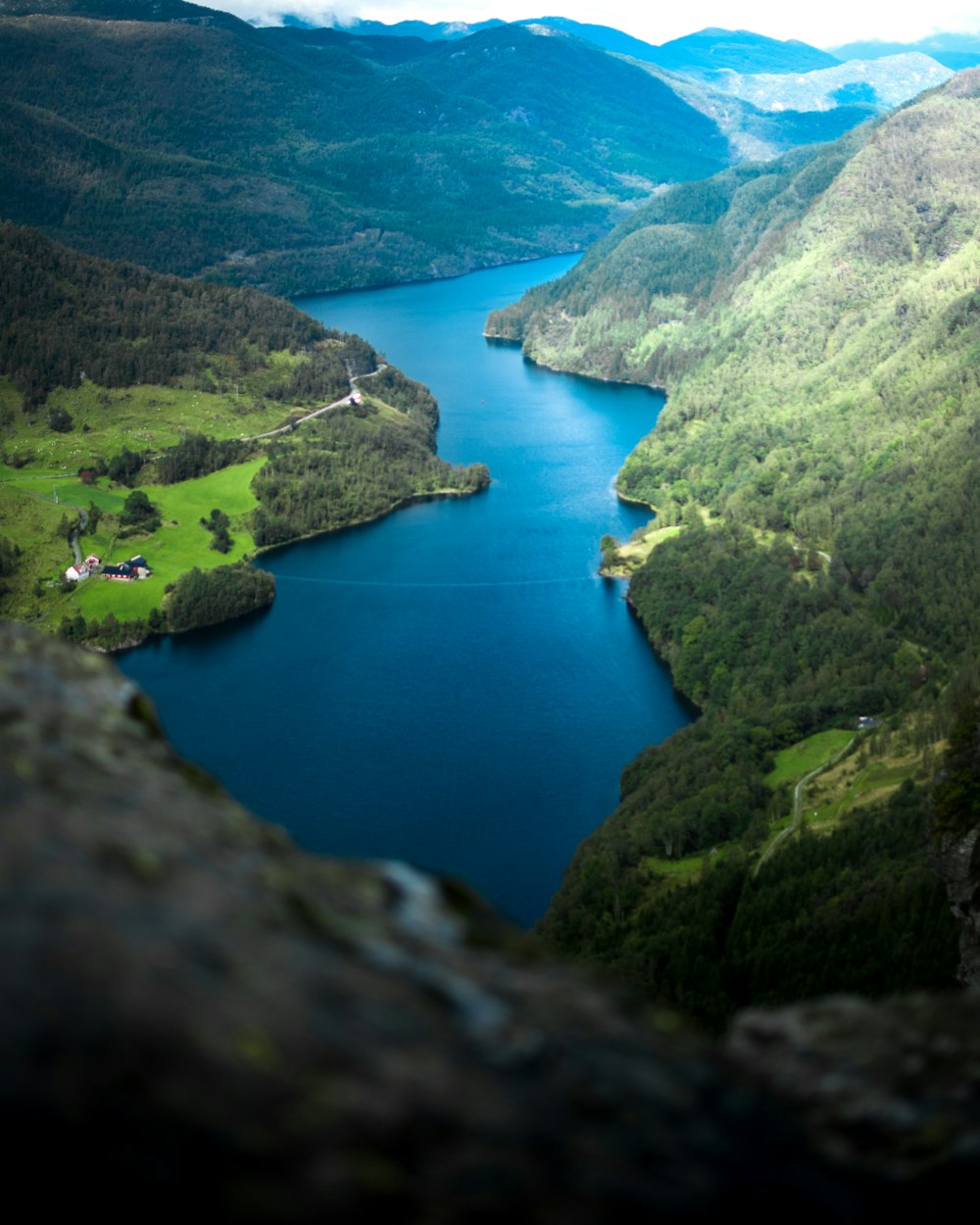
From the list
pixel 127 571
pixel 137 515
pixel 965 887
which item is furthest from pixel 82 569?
pixel 965 887

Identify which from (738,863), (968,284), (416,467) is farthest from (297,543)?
(968,284)

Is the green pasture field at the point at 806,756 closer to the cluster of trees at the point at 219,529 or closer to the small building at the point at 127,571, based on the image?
the small building at the point at 127,571

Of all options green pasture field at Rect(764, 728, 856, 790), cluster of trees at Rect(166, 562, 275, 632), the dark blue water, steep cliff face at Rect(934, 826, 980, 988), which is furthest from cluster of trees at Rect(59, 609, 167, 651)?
steep cliff face at Rect(934, 826, 980, 988)

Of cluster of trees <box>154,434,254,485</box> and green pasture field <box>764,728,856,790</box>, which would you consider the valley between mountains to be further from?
cluster of trees <box>154,434,254,485</box>

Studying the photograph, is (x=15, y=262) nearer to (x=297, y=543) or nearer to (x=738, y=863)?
(x=297, y=543)

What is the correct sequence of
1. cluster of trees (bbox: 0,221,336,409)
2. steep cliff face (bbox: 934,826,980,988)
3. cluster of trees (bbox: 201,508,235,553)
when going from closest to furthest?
steep cliff face (bbox: 934,826,980,988)
cluster of trees (bbox: 201,508,235,553)
cluster of trees (bbox: 0,221,336,409)
